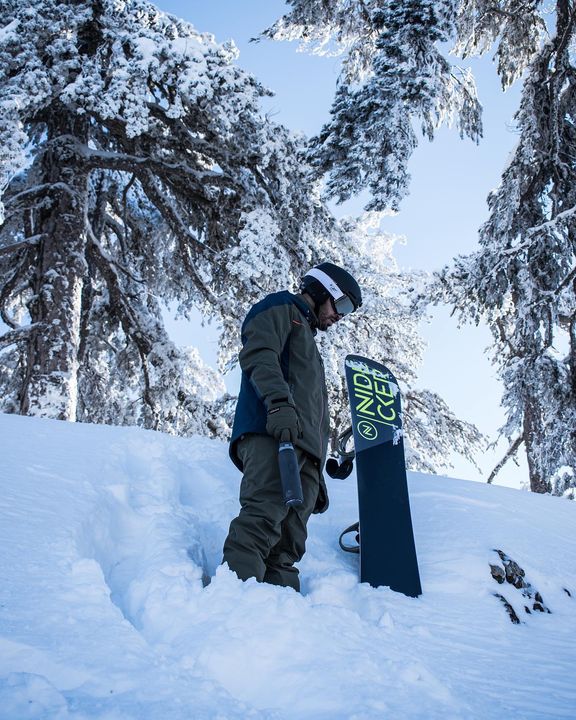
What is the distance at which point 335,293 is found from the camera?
10.3ft

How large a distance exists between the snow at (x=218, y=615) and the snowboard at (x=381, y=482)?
0.14 metres

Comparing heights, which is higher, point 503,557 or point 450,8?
point 450,8

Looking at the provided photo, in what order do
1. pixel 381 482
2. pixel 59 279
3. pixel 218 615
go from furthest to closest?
pixel 59 279 → pixel 381 482 → pixel 218 615

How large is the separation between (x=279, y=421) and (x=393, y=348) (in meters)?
7.87

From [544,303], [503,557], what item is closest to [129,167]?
[544,303]

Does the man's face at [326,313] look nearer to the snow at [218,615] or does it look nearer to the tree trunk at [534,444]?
the snow at [218,615]

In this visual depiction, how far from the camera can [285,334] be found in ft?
9.36

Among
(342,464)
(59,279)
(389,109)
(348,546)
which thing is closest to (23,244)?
(59,279)

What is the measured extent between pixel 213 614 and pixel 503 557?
1.86 m

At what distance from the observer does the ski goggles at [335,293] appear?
3129 millimetres

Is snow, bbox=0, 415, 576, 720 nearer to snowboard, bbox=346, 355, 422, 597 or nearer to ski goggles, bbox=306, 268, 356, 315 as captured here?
snowboard, bbox=346, 355, 422, 597

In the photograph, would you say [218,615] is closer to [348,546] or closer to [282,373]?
[282,373]

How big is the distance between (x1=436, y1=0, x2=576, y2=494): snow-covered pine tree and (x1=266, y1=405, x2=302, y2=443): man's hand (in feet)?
20.7

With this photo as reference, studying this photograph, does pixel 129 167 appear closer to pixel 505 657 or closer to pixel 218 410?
pixel 218 410
